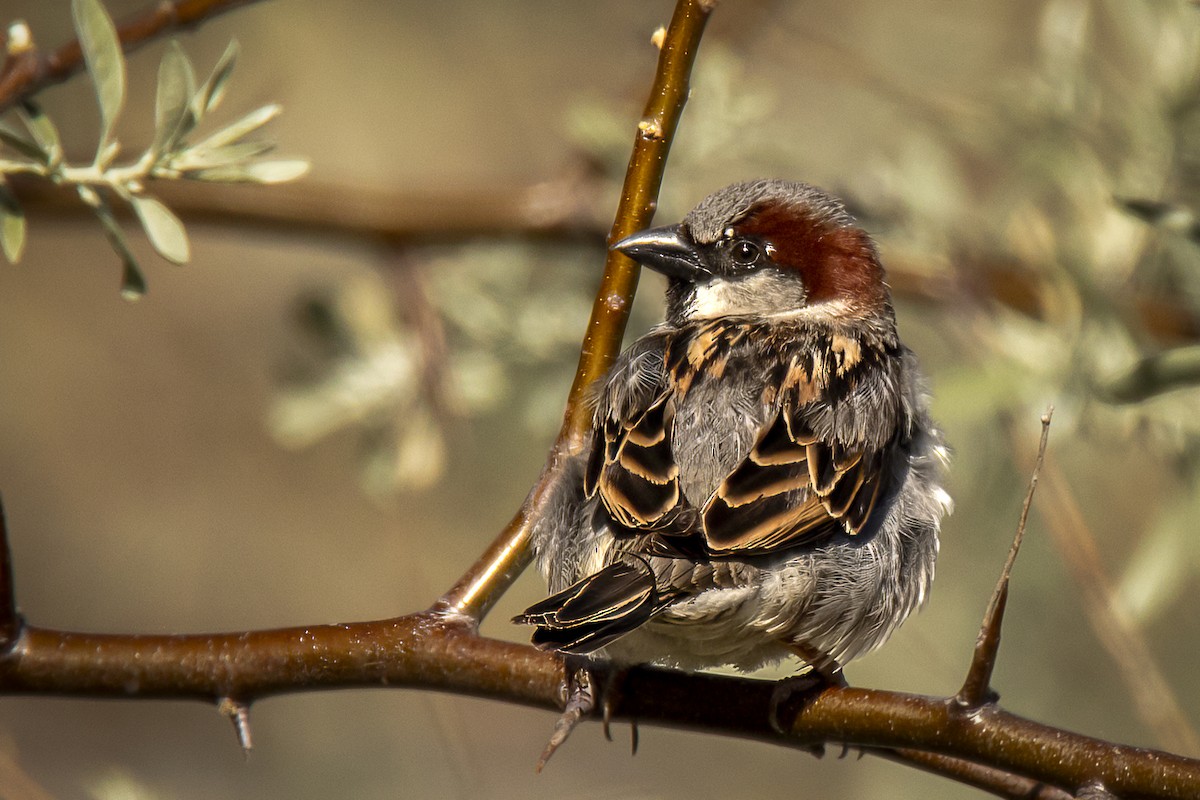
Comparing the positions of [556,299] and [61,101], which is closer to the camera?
[556,299]

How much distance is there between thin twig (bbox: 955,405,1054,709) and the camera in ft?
6.16

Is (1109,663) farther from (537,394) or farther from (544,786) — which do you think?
(544,786)

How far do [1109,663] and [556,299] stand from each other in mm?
2563

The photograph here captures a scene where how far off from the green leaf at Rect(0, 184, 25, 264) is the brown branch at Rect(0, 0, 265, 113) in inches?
8.0

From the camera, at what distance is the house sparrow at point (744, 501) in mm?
2566

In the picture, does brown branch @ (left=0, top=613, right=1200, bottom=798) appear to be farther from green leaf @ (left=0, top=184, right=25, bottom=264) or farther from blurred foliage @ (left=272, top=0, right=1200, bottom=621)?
blurred foliage @ (left=272, top=0, right=1200, bottom=621)

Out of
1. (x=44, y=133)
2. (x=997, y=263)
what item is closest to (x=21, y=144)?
(x=44, y=133)

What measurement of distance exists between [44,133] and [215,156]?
0.32 m

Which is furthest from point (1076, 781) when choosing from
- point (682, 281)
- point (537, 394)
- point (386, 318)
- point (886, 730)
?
point (386, 318)

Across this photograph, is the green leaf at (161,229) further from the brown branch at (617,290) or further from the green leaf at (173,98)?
the brown branch at (617,290)

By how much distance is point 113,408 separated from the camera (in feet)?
25.8

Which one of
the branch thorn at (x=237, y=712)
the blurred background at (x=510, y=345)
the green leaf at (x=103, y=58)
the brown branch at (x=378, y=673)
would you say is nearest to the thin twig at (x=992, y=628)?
the brown branch at (x=378, y=673)

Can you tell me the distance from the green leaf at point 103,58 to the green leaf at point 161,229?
137 mm

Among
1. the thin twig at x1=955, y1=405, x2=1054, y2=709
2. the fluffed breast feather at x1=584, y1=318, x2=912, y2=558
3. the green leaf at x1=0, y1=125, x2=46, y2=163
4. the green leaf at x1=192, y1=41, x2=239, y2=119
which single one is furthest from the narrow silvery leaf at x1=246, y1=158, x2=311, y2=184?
the thin twig at x1=955, y1=405, x2=1054, y2=709
